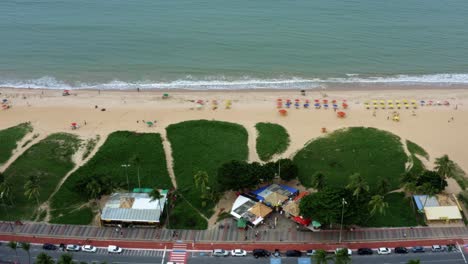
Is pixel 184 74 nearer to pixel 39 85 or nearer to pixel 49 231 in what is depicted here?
pixel 39 85

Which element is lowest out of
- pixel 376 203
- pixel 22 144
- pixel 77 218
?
pixel 77 218

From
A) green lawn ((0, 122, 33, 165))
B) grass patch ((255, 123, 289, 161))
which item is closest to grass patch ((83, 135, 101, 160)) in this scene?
green lawn ((0, 122, 33, 165))

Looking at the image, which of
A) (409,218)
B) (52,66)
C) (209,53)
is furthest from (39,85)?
(409,218)

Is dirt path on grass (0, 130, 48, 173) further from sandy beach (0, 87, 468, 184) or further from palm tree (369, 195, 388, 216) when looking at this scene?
palm tree (369, 195, 388, 216)

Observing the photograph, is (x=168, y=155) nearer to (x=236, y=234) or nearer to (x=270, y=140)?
(x=270, y=140)

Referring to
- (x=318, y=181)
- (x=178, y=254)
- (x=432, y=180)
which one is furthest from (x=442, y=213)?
(x=178, y=254)

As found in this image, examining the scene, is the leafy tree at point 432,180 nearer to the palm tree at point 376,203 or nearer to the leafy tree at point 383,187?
the leafy tree at point 383,187
